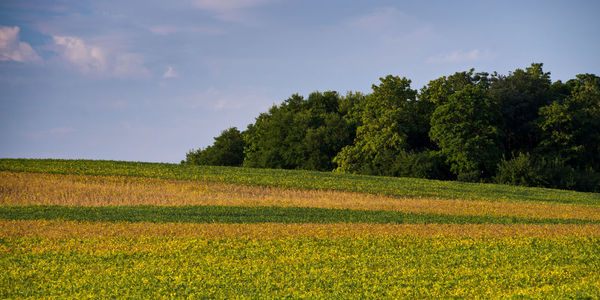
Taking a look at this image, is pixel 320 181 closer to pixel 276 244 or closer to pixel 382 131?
pixel 382 131

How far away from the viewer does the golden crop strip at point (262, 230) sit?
2280 centimetres

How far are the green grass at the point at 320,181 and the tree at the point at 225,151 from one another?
3971 cm

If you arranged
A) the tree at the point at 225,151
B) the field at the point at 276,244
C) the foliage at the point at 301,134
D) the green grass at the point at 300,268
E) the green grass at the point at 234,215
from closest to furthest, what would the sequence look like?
the green grass at the point at 300,268, the field at the point at 276,244, the green grass at the point at 234,215, the foliage at the point at 301,134, the tree at the point at 225,151

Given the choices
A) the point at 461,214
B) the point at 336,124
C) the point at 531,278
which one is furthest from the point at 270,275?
the point at 336,124

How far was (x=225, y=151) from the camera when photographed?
99438 millimetres

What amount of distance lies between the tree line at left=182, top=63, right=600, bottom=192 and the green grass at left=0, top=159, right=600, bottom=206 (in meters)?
9.69

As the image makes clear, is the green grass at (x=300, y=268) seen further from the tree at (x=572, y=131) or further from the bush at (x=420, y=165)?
the tree at (x=572, y=131)

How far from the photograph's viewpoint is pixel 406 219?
Result: 30.7 metres

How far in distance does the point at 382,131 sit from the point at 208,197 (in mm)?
35861

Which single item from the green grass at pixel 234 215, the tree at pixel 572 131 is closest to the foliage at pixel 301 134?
the tree at pixel 572 131

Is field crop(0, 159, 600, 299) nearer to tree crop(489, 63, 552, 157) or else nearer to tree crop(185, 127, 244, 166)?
tree crop(489, 63, 552, 157)

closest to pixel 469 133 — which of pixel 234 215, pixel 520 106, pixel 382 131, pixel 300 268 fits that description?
pixel 382 131

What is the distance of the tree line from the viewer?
213 ft

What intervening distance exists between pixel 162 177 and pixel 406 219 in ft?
87.8
